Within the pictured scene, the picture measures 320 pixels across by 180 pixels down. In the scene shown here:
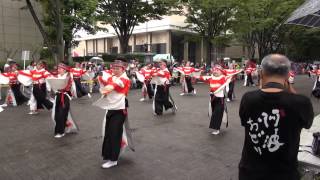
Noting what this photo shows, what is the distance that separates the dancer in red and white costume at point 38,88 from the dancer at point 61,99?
3.73 metres

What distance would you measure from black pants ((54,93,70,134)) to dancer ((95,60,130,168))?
7.47 ft

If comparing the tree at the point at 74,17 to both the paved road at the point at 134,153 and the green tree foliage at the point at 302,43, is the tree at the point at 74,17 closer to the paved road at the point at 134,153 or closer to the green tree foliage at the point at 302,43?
the paved road at the point at 134,153

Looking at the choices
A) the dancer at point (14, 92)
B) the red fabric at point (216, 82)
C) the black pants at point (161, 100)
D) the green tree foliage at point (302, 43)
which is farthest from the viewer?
the green tree foliage at point (302, 43)

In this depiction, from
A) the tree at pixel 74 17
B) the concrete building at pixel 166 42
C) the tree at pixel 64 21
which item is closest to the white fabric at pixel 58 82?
the tree at pixel 64 21

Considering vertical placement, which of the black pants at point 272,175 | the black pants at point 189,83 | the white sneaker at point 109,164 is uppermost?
the black pants at point 189,83

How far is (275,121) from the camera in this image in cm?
285

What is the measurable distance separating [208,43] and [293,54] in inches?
841

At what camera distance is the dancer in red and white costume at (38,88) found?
1188cm

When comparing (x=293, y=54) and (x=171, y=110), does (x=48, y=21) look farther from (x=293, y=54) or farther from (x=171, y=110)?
(x=293, y=54)

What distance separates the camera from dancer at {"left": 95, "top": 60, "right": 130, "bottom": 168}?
613cm

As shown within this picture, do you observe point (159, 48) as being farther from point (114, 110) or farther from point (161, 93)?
point (114, 110)

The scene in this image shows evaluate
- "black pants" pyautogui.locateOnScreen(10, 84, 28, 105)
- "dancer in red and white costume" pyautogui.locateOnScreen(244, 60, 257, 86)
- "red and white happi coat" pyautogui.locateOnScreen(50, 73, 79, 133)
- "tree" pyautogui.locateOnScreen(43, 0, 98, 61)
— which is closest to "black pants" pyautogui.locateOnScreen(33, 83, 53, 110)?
"black pants" pyautogui.locateOnScreen(10, 84, 28, 105)

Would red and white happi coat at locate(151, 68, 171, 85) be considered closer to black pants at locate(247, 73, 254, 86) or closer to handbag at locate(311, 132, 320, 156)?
handbag at locate(311, 132, 320, 156)

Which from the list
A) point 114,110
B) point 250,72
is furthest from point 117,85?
point 250,72
